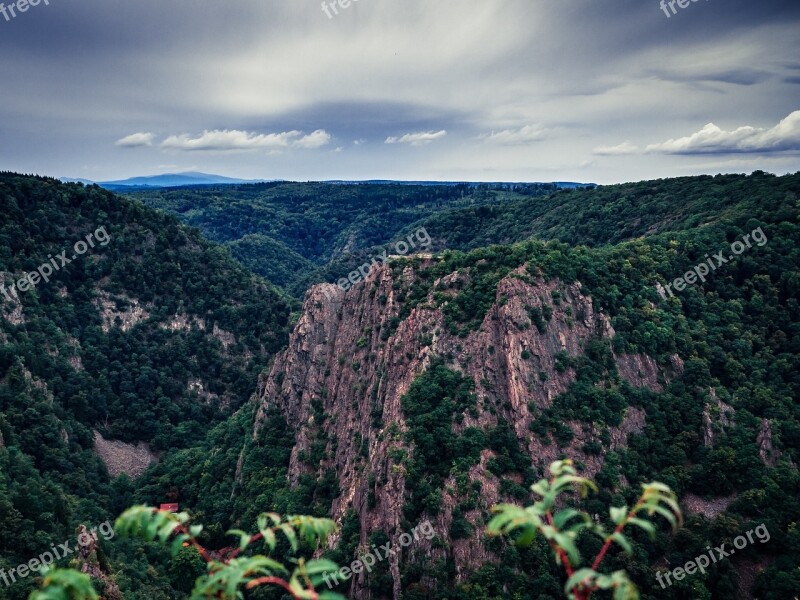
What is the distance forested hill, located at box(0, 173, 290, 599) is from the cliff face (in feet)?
119

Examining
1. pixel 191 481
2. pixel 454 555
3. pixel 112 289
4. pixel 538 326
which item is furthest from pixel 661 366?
pixel 112 289

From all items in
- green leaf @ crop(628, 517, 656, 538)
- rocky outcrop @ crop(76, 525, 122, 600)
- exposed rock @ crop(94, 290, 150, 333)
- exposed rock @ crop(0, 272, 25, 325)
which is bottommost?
rocky outcrop @ crop(76, 525, 122, 600)

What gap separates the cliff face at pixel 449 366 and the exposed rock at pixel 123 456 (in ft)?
114

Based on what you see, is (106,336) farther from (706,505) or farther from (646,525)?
(646,525)

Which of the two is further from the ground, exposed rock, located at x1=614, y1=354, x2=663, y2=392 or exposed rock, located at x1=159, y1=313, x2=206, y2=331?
exposed rock, located at x1=614, y1=354, x2=663, y2=392

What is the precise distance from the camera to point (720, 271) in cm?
9538

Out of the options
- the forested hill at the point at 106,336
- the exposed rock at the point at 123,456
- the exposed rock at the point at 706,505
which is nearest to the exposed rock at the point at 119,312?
the forested hill at the point at 106,336

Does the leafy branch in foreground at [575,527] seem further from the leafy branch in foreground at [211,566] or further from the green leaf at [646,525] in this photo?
the leafy branch in foreground at [211,566]

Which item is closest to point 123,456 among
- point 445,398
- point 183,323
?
point 183,323

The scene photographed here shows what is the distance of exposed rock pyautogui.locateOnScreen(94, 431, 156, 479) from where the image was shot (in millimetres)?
112625

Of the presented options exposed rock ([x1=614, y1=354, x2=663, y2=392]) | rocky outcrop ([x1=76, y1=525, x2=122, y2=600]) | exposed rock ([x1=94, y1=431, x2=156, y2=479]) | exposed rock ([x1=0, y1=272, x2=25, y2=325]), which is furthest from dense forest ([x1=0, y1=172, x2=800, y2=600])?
rocky outcrop ([x1=76, y1=525, x2=122, y2=600])

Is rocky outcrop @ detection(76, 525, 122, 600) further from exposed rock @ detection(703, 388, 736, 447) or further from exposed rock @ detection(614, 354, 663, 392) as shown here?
exposed rock @ detection(703, 388, 736, 447)

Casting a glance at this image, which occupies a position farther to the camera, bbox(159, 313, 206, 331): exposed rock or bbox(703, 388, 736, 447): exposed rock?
bbox(159, 313, 206, 331): exposed rock

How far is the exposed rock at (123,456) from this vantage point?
112625mm
